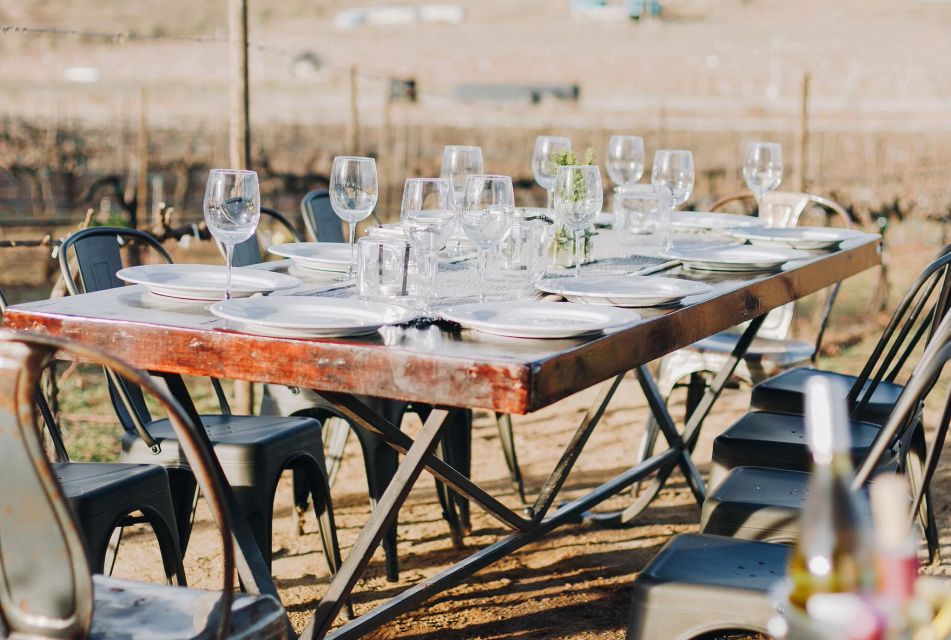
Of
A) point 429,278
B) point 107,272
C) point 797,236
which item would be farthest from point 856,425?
point 107,272

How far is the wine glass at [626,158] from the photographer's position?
3.57 metres

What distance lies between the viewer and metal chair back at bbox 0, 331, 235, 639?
1.54m

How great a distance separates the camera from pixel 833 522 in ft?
3.40

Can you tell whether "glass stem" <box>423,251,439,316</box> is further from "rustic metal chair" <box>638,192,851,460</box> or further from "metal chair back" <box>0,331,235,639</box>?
"rustic metal chair" <box>638,192,851,460</box>

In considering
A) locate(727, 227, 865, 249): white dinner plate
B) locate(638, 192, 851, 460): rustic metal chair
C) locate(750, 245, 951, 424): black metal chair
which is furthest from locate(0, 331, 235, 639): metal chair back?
locate(638, 192, 851, 460): rustic metal chair

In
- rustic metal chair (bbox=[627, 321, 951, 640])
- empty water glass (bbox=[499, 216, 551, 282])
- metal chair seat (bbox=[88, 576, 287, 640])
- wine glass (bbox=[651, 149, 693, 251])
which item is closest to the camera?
metal chair seat (bbox=[88, 576, 287, 640])

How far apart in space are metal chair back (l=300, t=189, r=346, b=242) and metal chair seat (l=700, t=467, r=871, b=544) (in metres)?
1.85

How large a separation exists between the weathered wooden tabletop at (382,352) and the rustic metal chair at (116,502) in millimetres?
259

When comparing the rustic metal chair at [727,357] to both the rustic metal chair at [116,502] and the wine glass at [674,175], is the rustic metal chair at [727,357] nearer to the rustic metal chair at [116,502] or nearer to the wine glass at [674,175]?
the wine glass at [674,175]

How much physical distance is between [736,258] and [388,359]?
54.8 inches

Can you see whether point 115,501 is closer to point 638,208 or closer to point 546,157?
point 546,157

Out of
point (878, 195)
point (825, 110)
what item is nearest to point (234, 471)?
point (878, 195)

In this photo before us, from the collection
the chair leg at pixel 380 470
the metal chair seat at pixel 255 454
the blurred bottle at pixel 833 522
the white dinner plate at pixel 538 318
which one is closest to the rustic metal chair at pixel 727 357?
the chair leg at pixel 380 470

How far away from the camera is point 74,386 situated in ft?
19.7
